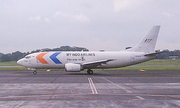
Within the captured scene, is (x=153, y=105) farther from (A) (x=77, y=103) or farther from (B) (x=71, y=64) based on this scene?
(B) (x=71, y=64)

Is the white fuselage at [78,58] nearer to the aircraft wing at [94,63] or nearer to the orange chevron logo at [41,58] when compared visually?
the orange chevron logo at [41,58]

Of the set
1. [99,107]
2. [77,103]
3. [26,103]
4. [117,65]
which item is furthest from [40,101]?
[117,65]

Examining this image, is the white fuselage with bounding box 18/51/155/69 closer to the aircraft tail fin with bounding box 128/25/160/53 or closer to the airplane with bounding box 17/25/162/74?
the airplane with bounding box 17/25/162/74

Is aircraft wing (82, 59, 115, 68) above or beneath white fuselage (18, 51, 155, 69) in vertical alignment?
beneath

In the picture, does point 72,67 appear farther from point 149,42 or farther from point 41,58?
point 149,42

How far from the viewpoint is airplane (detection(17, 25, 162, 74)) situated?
41594 millimetres

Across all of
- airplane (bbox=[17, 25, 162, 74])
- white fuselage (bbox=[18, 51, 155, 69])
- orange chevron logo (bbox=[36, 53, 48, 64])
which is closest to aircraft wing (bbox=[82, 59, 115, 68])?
airplane (bbox=[17, 25, 162, 74])

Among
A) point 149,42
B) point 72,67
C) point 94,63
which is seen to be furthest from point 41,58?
point 149,42

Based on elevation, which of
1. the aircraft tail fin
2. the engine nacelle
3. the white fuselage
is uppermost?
the aircraft tail fin

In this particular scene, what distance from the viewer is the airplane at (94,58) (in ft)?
136

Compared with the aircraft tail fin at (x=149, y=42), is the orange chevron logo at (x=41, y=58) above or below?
below

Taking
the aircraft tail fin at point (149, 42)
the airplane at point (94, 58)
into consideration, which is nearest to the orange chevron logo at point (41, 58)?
the airplane at point (94, 58)

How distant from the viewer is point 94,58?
1688 inches

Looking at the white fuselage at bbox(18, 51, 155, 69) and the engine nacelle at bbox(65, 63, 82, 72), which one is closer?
the engine nacelle at bbox(65, 63, 82, 72)
